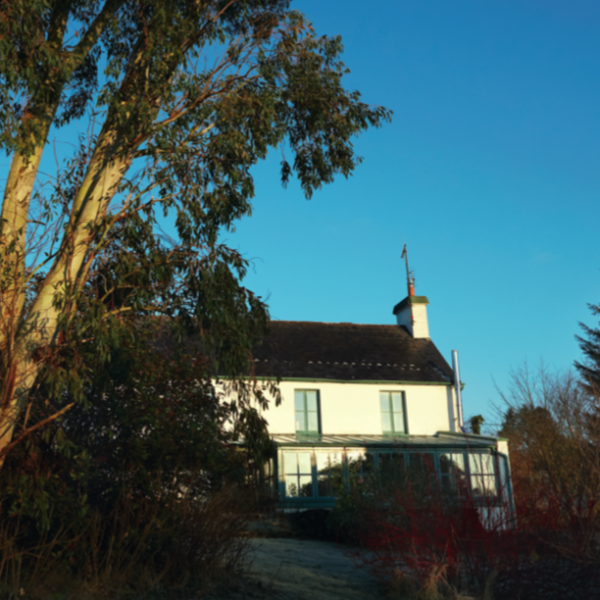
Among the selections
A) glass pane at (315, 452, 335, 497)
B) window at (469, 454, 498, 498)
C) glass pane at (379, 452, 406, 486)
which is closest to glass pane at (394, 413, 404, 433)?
window at (469, 454, 498, 498)

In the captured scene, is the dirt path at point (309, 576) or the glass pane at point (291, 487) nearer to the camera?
the dirt path at point (309, 576)

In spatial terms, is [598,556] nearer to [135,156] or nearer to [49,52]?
[135,156]

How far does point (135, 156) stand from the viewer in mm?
9359

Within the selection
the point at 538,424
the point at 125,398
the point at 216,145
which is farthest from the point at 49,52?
the point at 538,424

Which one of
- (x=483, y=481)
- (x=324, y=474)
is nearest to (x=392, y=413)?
(x=324, y=474)

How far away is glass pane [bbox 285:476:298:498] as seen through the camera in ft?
58.2

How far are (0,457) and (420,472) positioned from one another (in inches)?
347

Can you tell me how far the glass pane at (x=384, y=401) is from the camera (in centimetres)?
2177

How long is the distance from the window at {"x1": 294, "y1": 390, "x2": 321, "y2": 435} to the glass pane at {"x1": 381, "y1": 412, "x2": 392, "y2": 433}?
91.9 inches

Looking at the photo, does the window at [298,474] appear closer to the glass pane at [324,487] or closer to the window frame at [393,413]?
the glass pane at [324,487]

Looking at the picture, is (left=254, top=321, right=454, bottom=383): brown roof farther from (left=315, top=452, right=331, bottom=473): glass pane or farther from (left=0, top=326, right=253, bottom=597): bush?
(left=0, top=326, right=253, bottom=597): bush

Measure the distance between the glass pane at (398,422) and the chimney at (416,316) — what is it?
4.43 meters

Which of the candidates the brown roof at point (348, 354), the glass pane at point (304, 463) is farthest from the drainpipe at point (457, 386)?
the glass pane at point (304, 463)

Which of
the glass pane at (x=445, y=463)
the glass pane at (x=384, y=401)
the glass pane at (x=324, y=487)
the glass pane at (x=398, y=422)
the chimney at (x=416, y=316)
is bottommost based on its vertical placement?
the glass pane at (x=324, y=487)
